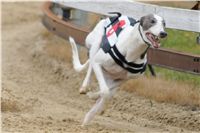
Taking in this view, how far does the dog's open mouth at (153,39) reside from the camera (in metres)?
6.14

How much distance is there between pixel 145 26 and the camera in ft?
20.8

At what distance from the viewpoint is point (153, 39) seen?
6.24m

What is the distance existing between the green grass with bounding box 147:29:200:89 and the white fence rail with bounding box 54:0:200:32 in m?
0.82

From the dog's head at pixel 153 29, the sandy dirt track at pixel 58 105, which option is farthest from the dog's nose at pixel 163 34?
the sandy dirt track at pixel 58 105

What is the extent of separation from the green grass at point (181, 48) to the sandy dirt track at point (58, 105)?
0.64 m

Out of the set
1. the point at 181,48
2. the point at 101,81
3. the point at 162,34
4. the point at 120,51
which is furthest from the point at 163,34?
the point at 181,48

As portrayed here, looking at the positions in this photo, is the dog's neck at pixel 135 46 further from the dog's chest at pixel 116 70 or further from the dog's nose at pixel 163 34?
the dog's nose at pixel 163 34

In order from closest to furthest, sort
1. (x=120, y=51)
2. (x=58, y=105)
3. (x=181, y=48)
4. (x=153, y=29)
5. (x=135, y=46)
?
(x=153, y=29), (x=135, y=46), (x=120, y=51), (x=58, y=105), (x=181, y=48)

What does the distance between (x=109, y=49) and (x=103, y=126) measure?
34.4 inches

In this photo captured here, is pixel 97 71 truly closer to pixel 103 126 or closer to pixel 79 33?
pixel 103 126

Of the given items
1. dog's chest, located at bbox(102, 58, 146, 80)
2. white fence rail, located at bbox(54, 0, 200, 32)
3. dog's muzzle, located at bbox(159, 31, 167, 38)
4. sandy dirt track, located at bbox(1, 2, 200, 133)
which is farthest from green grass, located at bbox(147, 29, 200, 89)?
dog's muzzle, located at bbox(159, 31, 167, 38)

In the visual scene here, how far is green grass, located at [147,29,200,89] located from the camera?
8484 mm

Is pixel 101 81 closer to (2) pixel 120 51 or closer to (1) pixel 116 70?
(1) pixel 116 70

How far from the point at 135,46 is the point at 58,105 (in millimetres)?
2201
